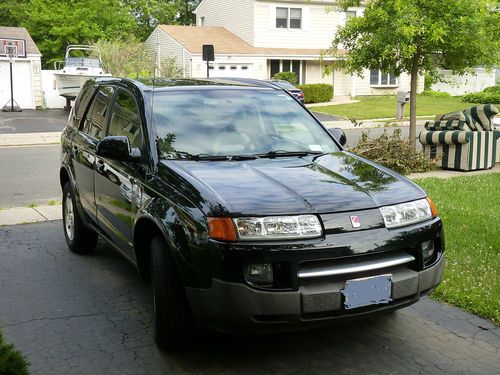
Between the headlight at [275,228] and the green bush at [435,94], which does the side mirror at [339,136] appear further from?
the green bush at [435,94]

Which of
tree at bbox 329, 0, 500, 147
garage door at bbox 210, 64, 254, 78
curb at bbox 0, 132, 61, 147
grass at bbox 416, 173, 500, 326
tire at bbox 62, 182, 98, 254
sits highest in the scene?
tree at bbox 329, 0, 500, 147

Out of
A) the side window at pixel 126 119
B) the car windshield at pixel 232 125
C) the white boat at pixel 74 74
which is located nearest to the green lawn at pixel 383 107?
the white boat at pixel 74 74

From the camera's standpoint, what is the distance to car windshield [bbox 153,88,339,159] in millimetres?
4832

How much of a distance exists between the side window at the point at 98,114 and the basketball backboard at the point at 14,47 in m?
25.1

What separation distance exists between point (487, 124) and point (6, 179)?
9.36 meters

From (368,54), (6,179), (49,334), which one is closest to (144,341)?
(49,334)

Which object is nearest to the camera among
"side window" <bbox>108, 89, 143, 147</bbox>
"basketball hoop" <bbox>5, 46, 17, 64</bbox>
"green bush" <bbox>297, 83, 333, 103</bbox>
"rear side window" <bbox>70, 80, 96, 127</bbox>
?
"side window" <bbox>108, 89, 143, 147</bbox>

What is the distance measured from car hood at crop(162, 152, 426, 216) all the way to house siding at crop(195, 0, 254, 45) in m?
30.6

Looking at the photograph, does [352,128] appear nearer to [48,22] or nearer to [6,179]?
[6,179]

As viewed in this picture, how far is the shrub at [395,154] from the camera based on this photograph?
38.8 ft

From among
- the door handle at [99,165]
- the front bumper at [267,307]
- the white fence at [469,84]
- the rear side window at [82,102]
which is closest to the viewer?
the front bumper at [267,307]

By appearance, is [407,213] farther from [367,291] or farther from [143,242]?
[143,242]

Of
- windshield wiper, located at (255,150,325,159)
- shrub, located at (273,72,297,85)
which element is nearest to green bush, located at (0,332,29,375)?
windshield wiper, located at (255,150,325,159)

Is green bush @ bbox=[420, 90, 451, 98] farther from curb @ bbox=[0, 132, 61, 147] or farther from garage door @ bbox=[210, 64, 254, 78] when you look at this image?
curb @ bbox=[0, 132, 61, 147]
